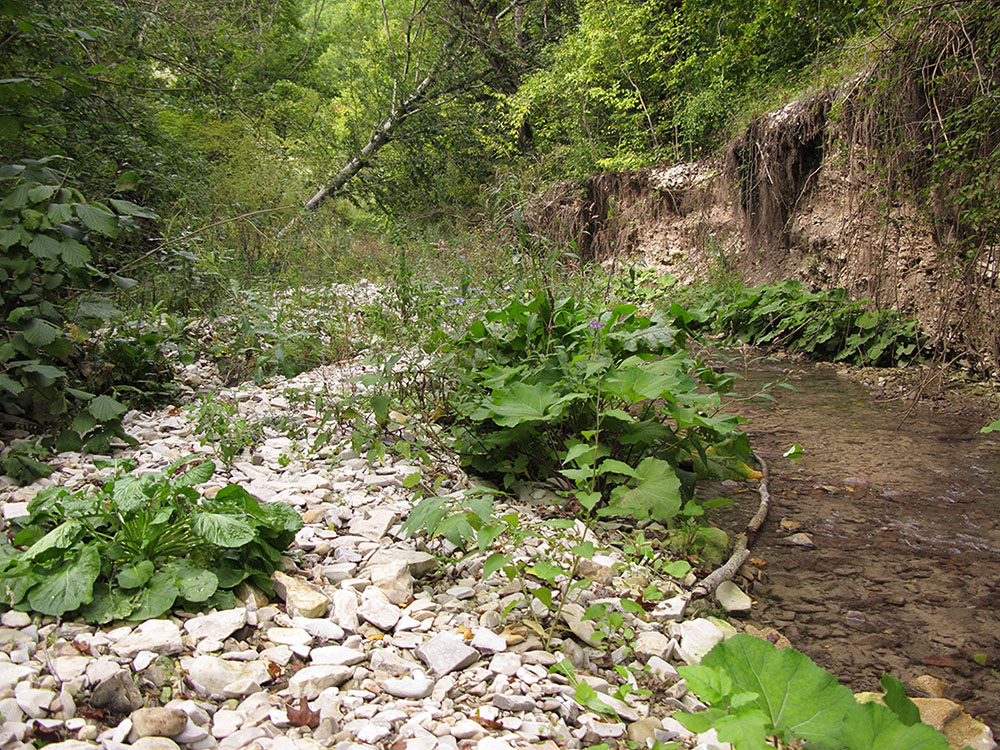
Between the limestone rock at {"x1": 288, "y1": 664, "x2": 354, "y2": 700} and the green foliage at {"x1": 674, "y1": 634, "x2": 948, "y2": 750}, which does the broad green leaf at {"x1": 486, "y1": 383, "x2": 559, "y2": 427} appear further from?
the green foliage at {"x1": 674, "y1": 634, "x2": 948, "y2": 750}

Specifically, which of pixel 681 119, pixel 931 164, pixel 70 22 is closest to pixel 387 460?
pixel 70 22

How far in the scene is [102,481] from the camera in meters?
2.64

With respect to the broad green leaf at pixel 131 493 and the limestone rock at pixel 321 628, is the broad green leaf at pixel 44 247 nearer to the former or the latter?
the broad green leaf at pixel 131 493

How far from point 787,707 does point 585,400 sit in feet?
5.35

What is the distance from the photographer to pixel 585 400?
275 cm

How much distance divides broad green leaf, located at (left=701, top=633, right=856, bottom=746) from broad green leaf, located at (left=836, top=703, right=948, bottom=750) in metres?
0.02

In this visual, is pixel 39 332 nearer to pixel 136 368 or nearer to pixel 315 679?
pixel 136 368

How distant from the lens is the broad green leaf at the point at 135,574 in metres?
1.69

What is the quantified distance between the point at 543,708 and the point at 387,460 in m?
1.79

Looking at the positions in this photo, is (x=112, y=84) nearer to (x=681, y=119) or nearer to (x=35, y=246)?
(x=35, y=246)

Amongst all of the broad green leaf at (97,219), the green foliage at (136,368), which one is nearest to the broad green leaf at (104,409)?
the green foliage at (136,368)

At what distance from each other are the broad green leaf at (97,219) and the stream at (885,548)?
117 inches

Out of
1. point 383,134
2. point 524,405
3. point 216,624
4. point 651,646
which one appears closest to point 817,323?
point 524,405

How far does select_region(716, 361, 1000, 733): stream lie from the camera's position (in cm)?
204
